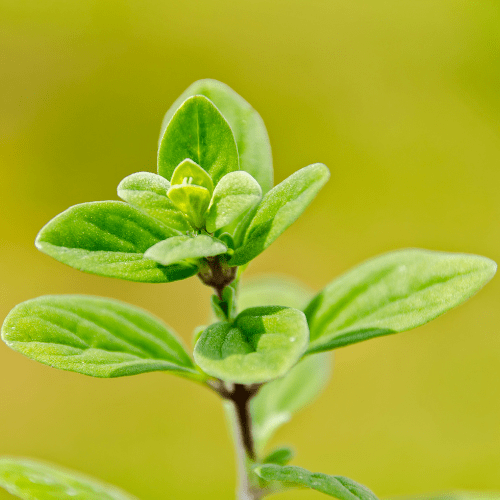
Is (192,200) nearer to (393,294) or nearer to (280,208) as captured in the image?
(280,208)

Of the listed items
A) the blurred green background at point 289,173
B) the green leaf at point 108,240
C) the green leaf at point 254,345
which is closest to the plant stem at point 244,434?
the green leaf at point 254,345

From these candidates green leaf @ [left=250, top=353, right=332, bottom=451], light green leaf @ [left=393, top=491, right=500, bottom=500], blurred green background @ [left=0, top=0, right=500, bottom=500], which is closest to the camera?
light green leaf @ [left=393, top=491, right=500, bottom=500]

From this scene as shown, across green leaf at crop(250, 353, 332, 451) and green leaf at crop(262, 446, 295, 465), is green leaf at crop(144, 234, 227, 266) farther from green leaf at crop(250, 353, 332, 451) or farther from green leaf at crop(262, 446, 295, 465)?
green leaf at crop(250, 353, 332, 451)

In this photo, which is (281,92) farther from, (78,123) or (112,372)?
(112,372)

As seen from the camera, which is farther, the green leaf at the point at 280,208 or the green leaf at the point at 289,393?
the green leaf at the point at 289,393

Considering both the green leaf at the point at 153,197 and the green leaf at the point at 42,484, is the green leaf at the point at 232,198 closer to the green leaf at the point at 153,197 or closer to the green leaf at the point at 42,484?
the green leaf at the point at 153,197

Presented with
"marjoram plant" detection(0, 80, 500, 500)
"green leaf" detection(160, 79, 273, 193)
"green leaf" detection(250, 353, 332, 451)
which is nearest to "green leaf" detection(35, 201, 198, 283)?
"marjoram plant" detection(0, 80, 500, 500)

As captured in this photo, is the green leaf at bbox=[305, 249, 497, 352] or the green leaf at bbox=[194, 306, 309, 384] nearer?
the green leaf at bbox=[194, 306, 309, 384]

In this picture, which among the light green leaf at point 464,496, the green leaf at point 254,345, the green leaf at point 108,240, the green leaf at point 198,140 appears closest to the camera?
the green leaf at point 254,345
